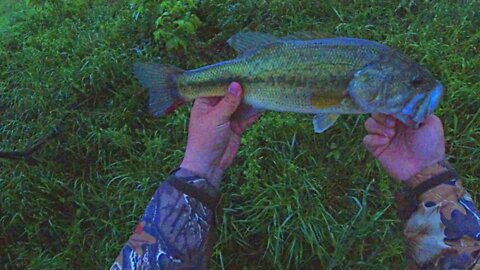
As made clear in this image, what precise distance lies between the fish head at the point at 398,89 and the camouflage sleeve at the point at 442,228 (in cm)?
25

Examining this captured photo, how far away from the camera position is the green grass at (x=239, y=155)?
360 centimetres

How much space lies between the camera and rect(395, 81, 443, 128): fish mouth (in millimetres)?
2146

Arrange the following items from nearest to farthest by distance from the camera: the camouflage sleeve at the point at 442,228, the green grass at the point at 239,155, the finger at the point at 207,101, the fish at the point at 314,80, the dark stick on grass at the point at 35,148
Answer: the camouflage sleeve at the point at 442,228, the fish at the point at 314,80, the finger at the point at 207,101, the green grass at the point at 239,155, the dark stick on grass at the point at 35,148

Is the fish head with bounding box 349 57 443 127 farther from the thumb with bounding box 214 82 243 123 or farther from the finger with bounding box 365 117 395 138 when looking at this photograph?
the thumb with bounding box 214 82 243 123

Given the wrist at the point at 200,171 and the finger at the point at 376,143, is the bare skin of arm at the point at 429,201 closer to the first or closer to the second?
the finger at the point at 376,143

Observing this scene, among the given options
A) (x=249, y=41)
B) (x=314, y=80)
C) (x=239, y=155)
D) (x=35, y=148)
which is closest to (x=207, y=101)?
(x=249, y=41)

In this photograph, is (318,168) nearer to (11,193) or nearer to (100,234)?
(100,234)

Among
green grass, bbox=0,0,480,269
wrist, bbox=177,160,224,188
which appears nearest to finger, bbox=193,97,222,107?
wrist, bbox=177,160,224,188

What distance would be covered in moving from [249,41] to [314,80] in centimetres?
34

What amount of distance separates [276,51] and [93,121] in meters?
2.86

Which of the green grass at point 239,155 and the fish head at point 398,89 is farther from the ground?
the fish head at point 398,89

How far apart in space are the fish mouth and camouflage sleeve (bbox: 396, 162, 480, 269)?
0.20 m

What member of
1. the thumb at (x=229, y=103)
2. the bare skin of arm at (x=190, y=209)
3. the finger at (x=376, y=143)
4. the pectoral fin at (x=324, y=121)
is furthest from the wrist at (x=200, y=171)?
the finger at (x=376, y=143)

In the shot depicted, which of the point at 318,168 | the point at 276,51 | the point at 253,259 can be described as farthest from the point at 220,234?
the point at 276,51
